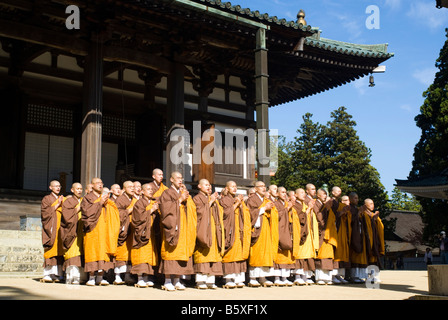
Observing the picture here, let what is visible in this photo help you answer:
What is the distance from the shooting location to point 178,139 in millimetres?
12758

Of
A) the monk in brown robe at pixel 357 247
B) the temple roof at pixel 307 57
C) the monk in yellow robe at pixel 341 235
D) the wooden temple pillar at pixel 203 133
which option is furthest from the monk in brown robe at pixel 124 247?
the wooden temple pillar at pixel 203 133

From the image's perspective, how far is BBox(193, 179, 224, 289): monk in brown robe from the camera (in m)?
8.73

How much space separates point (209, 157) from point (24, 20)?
5672 millimetres

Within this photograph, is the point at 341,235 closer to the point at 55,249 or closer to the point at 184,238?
the point at 184,238

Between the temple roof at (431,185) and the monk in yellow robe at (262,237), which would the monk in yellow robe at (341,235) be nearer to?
the monk in yellow robe at (262,237)

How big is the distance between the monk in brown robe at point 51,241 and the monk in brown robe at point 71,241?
23 cm

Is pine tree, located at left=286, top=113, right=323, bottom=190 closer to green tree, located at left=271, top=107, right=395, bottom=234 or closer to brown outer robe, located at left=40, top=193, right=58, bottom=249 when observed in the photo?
green tree, located at left=271, top=107, right=395, bottom=234

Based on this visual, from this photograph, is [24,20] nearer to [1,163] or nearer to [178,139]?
[1,163]

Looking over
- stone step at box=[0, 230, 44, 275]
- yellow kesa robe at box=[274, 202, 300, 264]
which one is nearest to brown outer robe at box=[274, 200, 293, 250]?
yellow kesa robe at box=[274, 202, 300, 264]

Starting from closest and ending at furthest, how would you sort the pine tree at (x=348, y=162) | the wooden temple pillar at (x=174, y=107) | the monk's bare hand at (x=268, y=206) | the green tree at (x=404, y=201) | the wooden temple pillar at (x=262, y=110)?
the monk's bare hand at (x=268, y=206)
the wooden temple pillar at (x=262, y=110)
the wooden temple pillar at (x=174, y=107)
the pine tree at (x=348, y=162)
the green tree at (x=404, y=201)

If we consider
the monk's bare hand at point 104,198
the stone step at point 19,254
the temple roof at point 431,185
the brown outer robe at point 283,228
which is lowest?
the stone step at point 19,254

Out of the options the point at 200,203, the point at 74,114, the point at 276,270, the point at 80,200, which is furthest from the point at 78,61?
the point at 276,270

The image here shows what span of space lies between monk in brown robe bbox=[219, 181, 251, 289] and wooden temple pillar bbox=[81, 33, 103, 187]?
330cm

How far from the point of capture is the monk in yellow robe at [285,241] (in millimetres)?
9773
